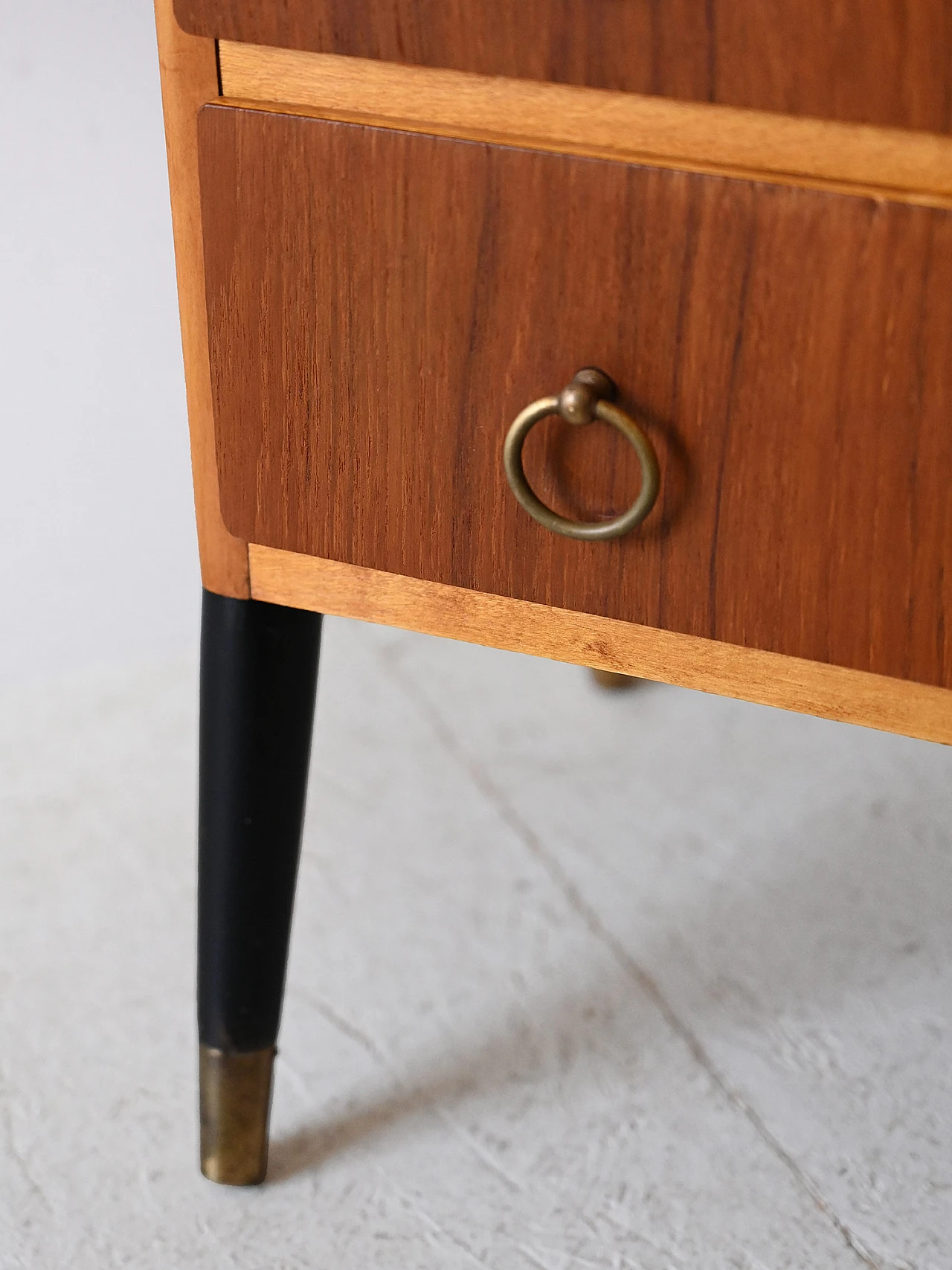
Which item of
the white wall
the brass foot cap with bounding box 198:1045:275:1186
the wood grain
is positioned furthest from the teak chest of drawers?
the white wall

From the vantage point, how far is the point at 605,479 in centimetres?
47

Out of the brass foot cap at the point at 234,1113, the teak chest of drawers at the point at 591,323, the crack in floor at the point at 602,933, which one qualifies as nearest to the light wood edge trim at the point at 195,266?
the teak chest of drawers at the point at 591,323

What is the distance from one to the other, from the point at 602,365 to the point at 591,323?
0.01 metres

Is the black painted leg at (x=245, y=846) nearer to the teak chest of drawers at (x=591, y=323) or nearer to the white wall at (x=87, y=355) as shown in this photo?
the teak chest of drawers at (x=591, y=323)

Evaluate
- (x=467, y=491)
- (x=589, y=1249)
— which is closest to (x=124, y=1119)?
(x=589, y=1249)

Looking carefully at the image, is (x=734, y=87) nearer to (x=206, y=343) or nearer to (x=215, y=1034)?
(x=206, y=343)

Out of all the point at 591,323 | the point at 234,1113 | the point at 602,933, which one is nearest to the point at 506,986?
the point at 602,933

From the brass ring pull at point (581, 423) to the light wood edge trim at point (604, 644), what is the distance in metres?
0.05

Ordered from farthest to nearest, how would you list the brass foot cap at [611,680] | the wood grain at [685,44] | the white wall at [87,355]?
the brass foot cap at [611,680], the white wall at [87,355], the wood grain at [685,44]

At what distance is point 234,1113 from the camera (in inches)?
26.3

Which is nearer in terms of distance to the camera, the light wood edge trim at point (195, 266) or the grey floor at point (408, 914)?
the light wood edge trim at point (195, 266)

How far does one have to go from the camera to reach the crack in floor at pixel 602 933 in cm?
68

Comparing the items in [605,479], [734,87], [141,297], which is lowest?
[141,297]

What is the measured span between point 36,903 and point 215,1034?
0.25 m
